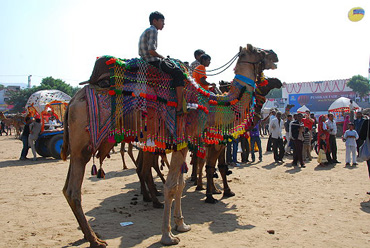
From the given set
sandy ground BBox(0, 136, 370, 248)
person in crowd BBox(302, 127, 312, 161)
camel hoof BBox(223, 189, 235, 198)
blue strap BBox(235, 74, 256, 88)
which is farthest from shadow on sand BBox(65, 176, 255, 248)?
person in crowd BBox(302, 127, 312, 161)

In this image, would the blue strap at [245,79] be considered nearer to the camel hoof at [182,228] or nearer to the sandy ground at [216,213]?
the sandy ground at [216,213]

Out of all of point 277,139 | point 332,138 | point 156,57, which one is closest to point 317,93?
point 332,138

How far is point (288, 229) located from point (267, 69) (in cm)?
306

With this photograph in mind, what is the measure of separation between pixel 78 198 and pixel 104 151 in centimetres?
82

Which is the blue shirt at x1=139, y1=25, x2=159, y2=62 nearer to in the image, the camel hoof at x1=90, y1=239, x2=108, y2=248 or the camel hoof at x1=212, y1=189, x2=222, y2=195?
the camel hoof at x1=90, y1=239, x2=108, y2=248

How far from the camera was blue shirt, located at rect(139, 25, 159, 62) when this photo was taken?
477 cm

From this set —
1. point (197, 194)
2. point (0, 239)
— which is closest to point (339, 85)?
point (197, 194)

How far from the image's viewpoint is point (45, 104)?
21750 mm

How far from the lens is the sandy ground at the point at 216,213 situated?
4.77 metres

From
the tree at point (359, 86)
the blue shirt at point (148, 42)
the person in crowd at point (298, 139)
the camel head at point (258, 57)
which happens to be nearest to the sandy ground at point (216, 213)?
the person in crowd at point (298, 139)

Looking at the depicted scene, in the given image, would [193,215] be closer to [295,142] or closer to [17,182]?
[17,182]

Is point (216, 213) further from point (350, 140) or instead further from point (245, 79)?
point (350, 140)

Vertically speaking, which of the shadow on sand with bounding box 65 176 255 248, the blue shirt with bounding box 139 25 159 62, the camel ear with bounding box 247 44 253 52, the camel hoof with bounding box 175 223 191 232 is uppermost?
the camel ear with bounding box 247 44 253 52

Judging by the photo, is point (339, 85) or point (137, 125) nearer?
point (137, 125)
